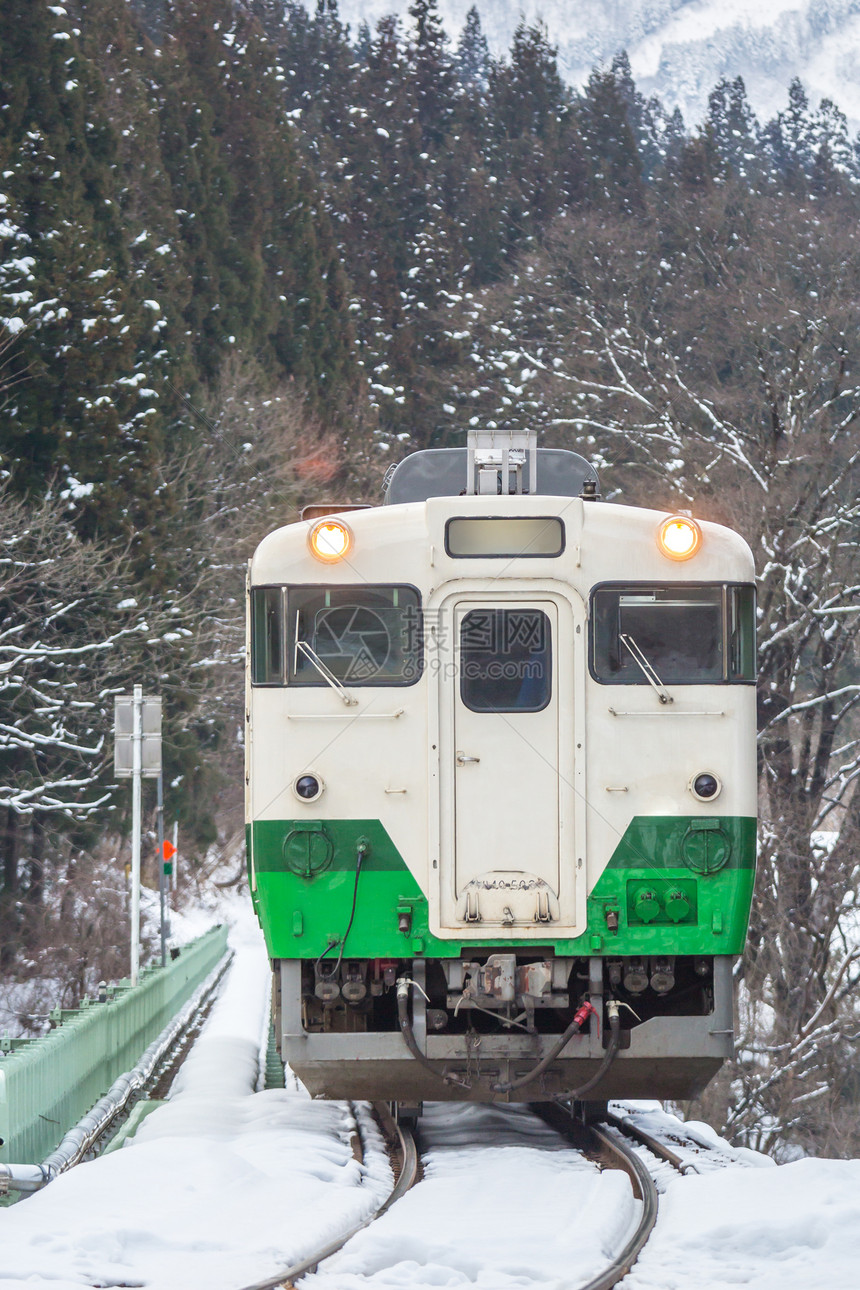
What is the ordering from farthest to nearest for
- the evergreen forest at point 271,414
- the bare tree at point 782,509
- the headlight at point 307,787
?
→ the evergreen forest at point 271,414 → the bare tree at point 782,509 → the headlight at point 307,787

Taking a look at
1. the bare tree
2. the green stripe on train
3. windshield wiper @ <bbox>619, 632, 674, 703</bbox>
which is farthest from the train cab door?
the bare tree

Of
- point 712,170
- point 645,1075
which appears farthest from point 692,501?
point 712,170

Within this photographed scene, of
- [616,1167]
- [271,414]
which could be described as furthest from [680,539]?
[271,414]

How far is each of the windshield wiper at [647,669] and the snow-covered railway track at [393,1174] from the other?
2.79 meters

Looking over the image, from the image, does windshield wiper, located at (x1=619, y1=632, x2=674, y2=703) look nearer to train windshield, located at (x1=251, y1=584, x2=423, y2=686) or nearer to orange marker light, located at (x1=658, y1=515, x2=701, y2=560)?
orange marker light, located at (x1=658, y1=515, x2=701, y2=560)

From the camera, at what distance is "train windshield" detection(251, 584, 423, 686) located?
927 cm

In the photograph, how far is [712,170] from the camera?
59.4 m

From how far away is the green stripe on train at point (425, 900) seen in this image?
898cm

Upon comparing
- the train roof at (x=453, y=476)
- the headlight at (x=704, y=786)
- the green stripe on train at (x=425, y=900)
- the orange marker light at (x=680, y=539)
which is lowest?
the green stripe on train at (x=425, y=900)

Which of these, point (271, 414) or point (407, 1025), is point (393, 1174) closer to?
point (407, 1025)

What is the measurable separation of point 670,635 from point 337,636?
183cm

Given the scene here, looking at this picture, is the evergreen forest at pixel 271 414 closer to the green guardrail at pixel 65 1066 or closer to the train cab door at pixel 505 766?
the green guardrail at pixel 65 1066

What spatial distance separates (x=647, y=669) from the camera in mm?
9250

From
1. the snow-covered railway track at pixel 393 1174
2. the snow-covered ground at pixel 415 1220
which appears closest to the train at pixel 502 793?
the snow-covered railway track at pixel 393 1174
